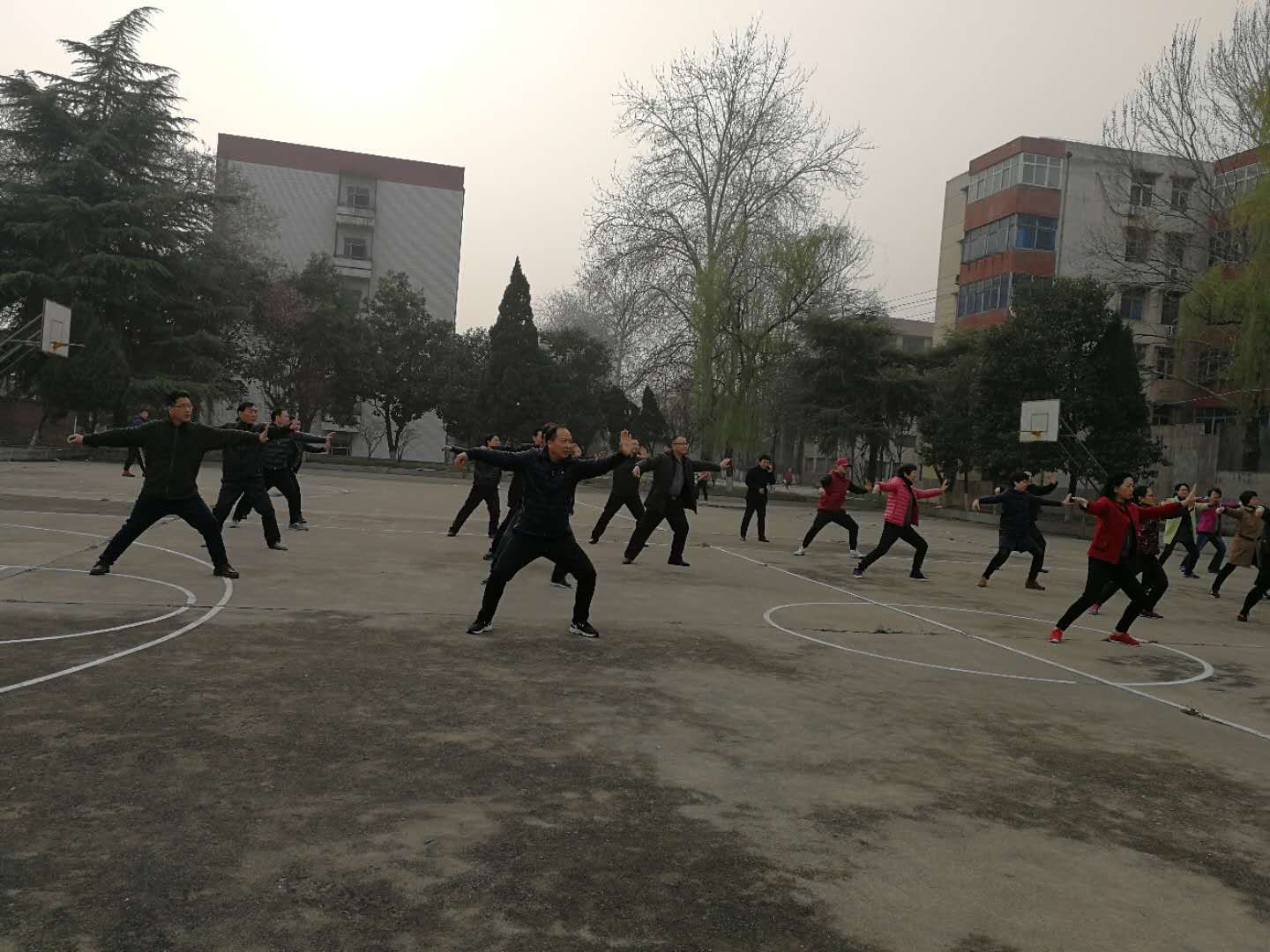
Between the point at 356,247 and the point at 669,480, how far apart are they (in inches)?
2220

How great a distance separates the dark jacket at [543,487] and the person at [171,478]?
3444 mm

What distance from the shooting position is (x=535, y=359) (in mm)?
52281

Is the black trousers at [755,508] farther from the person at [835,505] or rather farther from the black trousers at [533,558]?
the black trousers at [533,558]

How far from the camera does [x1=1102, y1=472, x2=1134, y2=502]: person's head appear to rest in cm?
1001

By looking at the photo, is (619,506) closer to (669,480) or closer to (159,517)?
(669,480)

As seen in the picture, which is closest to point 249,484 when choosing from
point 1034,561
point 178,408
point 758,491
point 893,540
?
point 178,408

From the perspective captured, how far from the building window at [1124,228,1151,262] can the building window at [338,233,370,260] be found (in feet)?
147

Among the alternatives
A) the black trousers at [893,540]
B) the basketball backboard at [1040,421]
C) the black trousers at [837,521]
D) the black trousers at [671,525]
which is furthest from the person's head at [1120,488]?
the basketball backboard at [1040,421]

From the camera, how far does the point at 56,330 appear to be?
34.0 meters

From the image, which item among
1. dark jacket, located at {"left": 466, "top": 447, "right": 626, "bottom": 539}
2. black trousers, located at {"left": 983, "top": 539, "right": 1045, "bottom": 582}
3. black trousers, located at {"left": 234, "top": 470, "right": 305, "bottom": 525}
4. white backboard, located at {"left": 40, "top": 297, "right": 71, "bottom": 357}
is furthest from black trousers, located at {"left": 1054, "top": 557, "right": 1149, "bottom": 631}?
white backboard, located at {"left": 40, "top": 297, "right": 71, "bottom": 357}

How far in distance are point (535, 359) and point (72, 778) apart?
160 ft

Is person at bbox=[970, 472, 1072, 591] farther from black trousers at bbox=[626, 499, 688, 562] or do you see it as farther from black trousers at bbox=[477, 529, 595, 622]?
black trousers at bbox=[477, 529, 595, 622]

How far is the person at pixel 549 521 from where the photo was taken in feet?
27.2

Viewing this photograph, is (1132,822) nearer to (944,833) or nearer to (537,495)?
(944,833)
